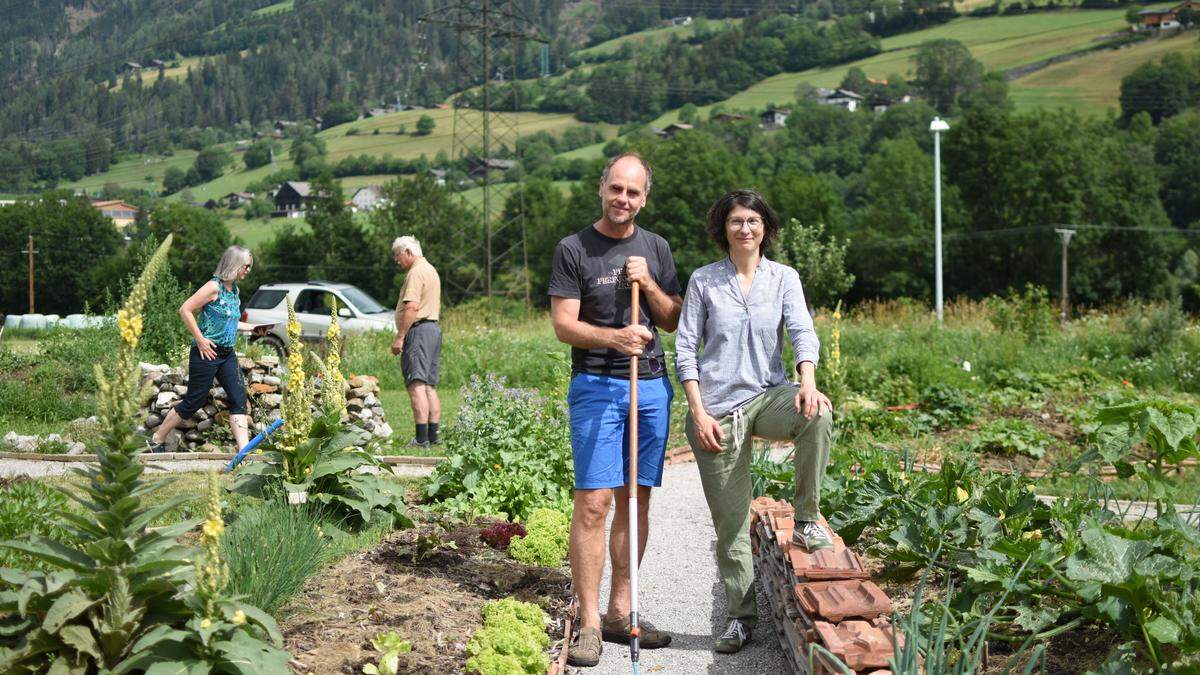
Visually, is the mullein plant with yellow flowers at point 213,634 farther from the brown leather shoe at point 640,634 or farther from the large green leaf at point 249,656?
the brown leather shoe at point 640,634

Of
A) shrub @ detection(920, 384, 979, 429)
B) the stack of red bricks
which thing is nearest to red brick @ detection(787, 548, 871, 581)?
the stack of red bricks

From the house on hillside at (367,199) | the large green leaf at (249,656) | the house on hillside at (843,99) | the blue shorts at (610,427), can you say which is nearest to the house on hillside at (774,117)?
the house on hillside at (843,99)

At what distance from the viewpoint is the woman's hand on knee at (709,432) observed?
4.72m

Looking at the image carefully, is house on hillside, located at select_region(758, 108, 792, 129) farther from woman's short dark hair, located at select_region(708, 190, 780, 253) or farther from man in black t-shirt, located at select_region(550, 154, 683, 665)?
man in black t-shirt, located at select_region(550, 154, 683, 665)

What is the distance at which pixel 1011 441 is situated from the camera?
9.20m

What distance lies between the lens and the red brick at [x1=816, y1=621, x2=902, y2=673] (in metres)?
3.74

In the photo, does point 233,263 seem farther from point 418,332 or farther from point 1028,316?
point 1028,316

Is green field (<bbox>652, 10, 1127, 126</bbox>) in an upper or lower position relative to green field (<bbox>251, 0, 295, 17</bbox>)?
lower

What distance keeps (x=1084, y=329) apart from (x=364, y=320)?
484 inches

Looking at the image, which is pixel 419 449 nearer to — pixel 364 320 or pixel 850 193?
pixel 364 320

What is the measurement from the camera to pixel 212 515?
3350mm

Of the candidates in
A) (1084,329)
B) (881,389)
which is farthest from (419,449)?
(1084,329)

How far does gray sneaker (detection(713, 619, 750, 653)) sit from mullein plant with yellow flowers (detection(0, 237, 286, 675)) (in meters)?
2.07

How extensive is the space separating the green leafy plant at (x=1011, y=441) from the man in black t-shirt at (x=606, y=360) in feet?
16.1
